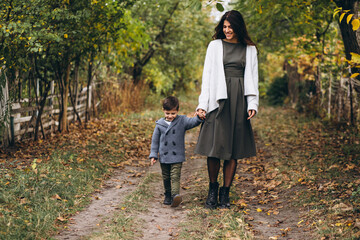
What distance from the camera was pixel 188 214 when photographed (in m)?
4.54

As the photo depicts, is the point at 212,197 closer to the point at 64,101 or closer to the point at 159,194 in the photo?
the point at 159,194

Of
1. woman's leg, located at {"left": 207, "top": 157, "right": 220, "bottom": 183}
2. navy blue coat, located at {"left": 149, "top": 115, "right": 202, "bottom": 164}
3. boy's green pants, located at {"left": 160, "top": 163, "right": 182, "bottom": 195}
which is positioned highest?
navy blue coat, located at {"left": 149, "top": 115, "right": 202, "bottom": 164}

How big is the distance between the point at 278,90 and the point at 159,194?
1727cm

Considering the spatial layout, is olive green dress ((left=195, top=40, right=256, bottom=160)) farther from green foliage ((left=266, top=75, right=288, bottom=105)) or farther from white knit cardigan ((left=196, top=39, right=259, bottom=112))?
green foliage ((left=266, top=75, right=288, bottom=105))

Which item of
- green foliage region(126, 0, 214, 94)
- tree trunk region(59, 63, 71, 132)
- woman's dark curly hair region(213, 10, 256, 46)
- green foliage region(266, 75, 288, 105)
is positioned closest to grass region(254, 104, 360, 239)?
woman's dark curly hair region(213, 10, 256, 46)

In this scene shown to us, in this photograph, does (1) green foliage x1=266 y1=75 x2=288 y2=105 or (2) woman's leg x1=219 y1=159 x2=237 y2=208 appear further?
(1) green foliage x1=266 y1=75 x2=288 y2=105

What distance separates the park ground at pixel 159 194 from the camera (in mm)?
3939

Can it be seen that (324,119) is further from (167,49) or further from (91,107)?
(167,49)

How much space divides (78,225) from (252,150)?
2148mm

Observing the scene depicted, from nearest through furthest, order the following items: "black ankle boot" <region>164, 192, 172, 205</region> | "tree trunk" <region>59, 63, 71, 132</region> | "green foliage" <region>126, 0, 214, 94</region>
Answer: "black ankle boot" <region>164, 192, 172, 205</region>
"tree trunk" <region>59, 63, 71, 132</region>
"green foliage" <region>126, 0, 214, 94</region>

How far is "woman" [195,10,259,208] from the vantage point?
14.6 ft

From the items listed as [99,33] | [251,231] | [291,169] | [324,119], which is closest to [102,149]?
[99,33]

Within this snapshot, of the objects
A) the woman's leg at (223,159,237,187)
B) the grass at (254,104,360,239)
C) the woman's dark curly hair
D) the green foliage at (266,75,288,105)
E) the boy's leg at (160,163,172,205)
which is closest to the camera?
the grass at (254,104,360,239)

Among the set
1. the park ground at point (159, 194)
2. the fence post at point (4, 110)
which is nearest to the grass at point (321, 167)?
the park ground at point (159, 194)
